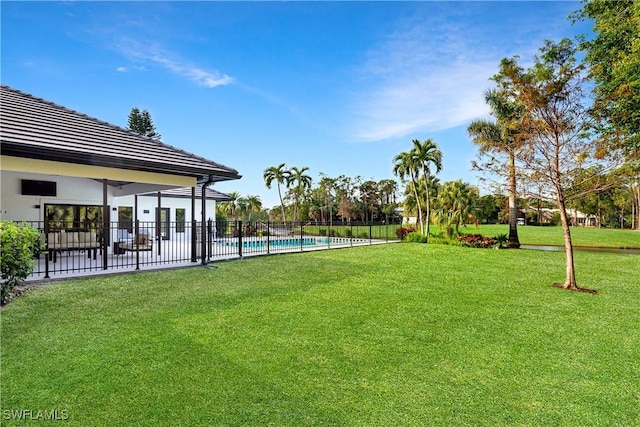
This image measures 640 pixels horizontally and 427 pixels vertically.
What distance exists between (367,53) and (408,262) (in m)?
8.64

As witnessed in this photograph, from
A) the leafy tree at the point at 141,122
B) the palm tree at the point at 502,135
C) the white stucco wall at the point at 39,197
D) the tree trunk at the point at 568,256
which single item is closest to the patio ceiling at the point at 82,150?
the white stucco wall at the point at 39,197

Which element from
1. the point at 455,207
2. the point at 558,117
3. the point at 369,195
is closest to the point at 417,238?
the point at 455,207

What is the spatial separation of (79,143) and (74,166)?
63cm

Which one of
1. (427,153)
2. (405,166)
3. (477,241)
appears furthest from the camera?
(405,166)

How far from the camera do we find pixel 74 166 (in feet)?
27.9

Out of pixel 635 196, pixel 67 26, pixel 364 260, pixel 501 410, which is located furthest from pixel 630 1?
pixel 635 196

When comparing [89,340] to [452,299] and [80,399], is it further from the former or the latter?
[452,299]

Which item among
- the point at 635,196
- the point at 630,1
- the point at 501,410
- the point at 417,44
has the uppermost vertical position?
the point at 630,1

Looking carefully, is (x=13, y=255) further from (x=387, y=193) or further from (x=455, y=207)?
(x=387, y=193)

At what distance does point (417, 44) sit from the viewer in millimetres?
12125

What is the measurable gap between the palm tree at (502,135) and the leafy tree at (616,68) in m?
2.10

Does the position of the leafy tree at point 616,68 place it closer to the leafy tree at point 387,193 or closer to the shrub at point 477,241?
the shrub at point 477,241

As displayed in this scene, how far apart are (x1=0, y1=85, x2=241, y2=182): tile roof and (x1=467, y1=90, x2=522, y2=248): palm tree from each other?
831 cm

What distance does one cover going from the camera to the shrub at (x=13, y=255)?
17.1ft
